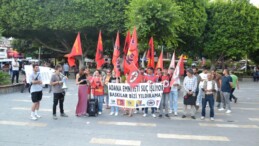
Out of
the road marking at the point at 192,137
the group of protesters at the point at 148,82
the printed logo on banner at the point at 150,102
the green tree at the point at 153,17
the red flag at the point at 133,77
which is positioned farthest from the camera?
the green tree at the point at 153,17

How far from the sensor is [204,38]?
3300 centimetres

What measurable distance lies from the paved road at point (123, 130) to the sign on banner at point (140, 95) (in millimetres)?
464

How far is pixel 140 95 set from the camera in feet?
35.5

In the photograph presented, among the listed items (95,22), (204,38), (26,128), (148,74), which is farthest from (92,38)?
(26,128)

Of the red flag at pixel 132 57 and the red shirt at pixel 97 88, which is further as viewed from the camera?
the red shirt at pixel 97 88

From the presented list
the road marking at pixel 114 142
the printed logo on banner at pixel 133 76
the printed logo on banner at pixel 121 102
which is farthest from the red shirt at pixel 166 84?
the road marking at pixel 114 142

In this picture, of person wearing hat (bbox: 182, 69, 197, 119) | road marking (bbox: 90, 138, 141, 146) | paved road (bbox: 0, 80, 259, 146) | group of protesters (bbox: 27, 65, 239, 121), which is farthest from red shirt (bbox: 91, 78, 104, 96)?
road marking (bbox: 90, 138, 141, 146)

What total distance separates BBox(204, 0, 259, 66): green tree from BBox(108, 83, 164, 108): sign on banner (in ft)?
74.5

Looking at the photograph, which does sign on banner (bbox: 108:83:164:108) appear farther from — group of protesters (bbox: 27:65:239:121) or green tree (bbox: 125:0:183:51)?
green tree (bbox: 125:0:183:51)

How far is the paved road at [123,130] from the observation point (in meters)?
7.52

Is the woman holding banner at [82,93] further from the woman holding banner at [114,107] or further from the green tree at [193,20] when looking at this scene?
the green tree at [193,20]

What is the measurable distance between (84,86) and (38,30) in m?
22.1

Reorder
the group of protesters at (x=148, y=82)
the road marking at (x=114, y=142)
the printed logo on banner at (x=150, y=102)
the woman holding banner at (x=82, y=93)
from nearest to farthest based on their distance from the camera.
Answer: the road marking at (x=114, y=142), the group of protesters at (x=148, y=82), the woman holding banner at (x=82, y=93), the printed logo on banner at (x=150, y=102)

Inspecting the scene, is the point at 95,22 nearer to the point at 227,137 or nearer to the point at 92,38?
the point at 92,38
